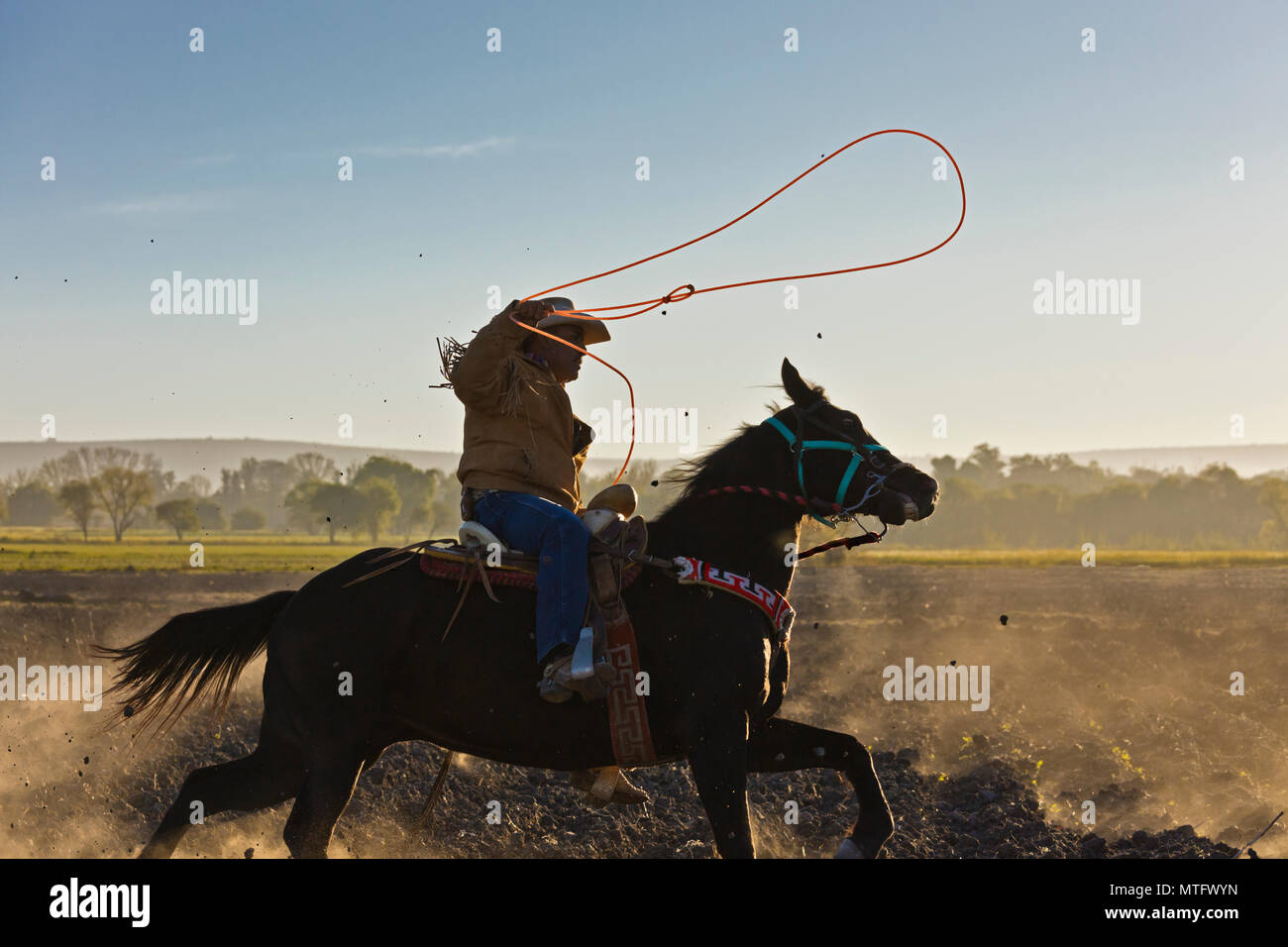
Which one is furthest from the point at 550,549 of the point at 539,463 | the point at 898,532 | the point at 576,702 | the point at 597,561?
the point at 898,532

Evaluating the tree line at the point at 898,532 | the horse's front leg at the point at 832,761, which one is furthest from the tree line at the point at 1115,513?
the horse's front leg at the point at 832,761

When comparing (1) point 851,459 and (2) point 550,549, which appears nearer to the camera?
(2) point 550,549

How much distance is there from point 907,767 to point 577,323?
19.9 ft

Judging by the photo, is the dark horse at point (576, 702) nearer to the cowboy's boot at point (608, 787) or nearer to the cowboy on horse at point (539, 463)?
the cowboy on horse at point (539, 463)

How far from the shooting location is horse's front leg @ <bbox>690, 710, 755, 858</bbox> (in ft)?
18.1

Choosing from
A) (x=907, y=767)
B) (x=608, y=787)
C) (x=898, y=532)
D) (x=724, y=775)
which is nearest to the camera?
(x=724, y=775)

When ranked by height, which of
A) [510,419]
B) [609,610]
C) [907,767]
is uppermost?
[510,419]

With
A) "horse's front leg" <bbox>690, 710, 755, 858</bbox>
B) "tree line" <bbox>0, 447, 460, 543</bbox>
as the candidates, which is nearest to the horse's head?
"horse's front leg" <bbox>690, 710, 755, 858</bbox>

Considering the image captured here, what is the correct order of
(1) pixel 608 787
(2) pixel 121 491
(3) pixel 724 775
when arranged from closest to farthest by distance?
(3) pixel 724 775
(1) pixel 608 787
(2) pixel 121 491

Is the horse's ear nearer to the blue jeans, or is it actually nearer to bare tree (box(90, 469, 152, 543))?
the blue jeans

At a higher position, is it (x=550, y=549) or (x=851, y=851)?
(x=550, y=549)

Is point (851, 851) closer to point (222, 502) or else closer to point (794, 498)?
point (794, 498)

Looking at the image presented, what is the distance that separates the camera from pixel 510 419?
6070 mm
